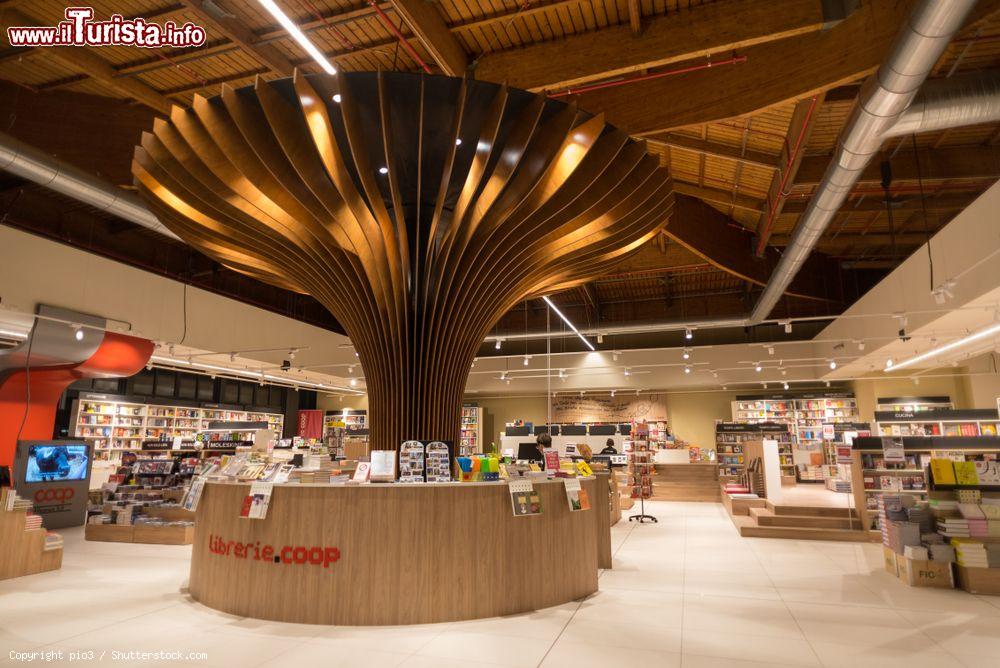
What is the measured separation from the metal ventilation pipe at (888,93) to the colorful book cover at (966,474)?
A: 10.1ft

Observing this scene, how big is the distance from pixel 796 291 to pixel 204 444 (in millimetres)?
12819

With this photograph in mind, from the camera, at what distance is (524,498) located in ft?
14.6

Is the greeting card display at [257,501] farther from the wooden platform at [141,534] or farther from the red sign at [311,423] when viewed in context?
the red sign at [311,423]

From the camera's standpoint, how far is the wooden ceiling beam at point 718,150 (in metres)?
7.79

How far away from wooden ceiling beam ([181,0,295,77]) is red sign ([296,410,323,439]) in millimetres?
16420

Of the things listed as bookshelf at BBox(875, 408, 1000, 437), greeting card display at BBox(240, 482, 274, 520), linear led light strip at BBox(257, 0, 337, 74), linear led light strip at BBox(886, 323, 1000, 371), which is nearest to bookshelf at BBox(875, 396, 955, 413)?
bookshelf at BBox(875, 408, 1000, 437)

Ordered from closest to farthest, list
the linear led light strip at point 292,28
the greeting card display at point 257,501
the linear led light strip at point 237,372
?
the linear led light strip at point 292,28 → the greeting card display at point 257,501 → the linear led light strip at point 237,372

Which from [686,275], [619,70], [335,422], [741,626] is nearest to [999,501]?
[741,626]

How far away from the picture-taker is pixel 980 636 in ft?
12.9

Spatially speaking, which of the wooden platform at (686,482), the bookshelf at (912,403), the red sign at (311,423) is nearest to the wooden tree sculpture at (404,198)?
the wooden platform at (686,482)

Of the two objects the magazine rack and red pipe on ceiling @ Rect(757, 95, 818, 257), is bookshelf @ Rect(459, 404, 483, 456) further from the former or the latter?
red pipe on ceiling @ Rect(757, 95, 818, 257)

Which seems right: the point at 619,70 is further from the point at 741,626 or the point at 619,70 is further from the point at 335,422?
the point at 335,422

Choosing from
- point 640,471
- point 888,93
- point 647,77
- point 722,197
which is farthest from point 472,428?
point 888,93

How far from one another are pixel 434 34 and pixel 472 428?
15.8m
